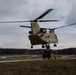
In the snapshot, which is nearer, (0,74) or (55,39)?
(0,74)

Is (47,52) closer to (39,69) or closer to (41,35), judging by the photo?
(41,35)

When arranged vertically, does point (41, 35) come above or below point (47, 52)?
above

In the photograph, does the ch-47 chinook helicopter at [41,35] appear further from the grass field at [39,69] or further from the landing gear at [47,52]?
the grass field at [39,69]

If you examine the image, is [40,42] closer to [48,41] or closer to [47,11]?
[48,41]

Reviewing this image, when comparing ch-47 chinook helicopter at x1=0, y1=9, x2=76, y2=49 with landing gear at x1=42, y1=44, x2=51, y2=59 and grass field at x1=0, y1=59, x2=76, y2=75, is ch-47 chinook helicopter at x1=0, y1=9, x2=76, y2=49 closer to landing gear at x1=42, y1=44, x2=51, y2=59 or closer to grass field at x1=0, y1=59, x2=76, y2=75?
landing gear at x1=42, y1=44, x2=51, y2=59

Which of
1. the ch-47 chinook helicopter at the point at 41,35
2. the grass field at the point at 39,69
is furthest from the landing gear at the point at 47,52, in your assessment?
the grass field at the point at 39,69

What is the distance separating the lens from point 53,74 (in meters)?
23.9

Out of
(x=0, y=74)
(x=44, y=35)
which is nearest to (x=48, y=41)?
(x=44, y=35)

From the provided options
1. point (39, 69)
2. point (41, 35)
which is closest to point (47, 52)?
point (41, 35)

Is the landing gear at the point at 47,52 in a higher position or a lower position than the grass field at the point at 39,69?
higher

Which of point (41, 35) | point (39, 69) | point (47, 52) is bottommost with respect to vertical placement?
point (39, 69)

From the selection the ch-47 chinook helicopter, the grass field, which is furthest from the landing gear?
the grass field

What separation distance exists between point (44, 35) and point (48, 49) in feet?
9.84

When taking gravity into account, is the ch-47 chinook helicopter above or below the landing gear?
above
